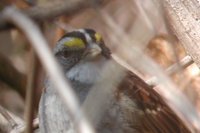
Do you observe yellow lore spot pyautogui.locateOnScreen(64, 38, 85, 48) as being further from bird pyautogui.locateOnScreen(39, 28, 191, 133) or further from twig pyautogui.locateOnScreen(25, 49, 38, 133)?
twig pyautogui.locateOnScreen(25, 49, 38, 133)

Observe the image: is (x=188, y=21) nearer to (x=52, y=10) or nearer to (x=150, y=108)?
(x=52, y=10)

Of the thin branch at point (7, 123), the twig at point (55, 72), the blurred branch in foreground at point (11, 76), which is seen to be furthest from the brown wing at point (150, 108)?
the twig at point (55, 72)

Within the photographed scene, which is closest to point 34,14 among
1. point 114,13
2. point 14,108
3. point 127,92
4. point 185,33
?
point 185,33

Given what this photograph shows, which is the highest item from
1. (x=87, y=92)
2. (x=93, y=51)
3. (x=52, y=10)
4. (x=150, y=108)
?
(x=52, y=10)

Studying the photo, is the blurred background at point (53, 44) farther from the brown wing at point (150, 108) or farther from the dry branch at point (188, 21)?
the dry branch at point (188, 21)

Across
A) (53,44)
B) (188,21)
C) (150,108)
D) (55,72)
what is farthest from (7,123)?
(55,72)

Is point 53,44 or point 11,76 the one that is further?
point 53,44
